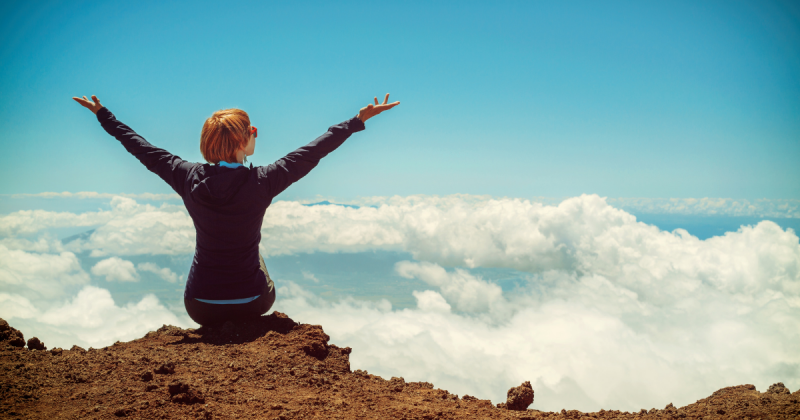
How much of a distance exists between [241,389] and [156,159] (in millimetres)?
3756

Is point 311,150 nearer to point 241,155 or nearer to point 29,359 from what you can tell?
point 241,155

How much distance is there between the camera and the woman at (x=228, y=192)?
20.8 ft

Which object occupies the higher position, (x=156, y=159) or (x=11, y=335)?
(x=156, y=159)

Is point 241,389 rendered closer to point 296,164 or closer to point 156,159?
point 296,164

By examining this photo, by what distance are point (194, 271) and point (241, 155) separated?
1.98m

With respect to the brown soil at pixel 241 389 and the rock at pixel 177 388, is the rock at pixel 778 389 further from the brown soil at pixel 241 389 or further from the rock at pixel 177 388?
the rock at pixel 177 388

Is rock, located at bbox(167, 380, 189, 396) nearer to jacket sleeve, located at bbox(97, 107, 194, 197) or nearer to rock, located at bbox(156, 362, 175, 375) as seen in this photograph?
rock, located at bbox(156, 362, 175, 375)

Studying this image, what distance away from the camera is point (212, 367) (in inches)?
219

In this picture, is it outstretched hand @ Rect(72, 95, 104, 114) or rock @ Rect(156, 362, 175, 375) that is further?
outstretched hand @ Rect(72, 95, 104, 114)

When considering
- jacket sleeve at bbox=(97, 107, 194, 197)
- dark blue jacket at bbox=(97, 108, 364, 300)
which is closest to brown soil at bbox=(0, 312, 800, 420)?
dark blue jacket at bbox=(97, 108, 364, 300)

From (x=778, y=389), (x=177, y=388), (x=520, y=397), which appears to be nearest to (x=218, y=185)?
(x=177, y=388)

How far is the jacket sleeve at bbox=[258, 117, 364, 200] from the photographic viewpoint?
21.1 feet

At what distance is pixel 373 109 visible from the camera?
7.05m

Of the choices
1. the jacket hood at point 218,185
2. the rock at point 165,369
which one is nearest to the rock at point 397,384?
the rock at point 165,369
